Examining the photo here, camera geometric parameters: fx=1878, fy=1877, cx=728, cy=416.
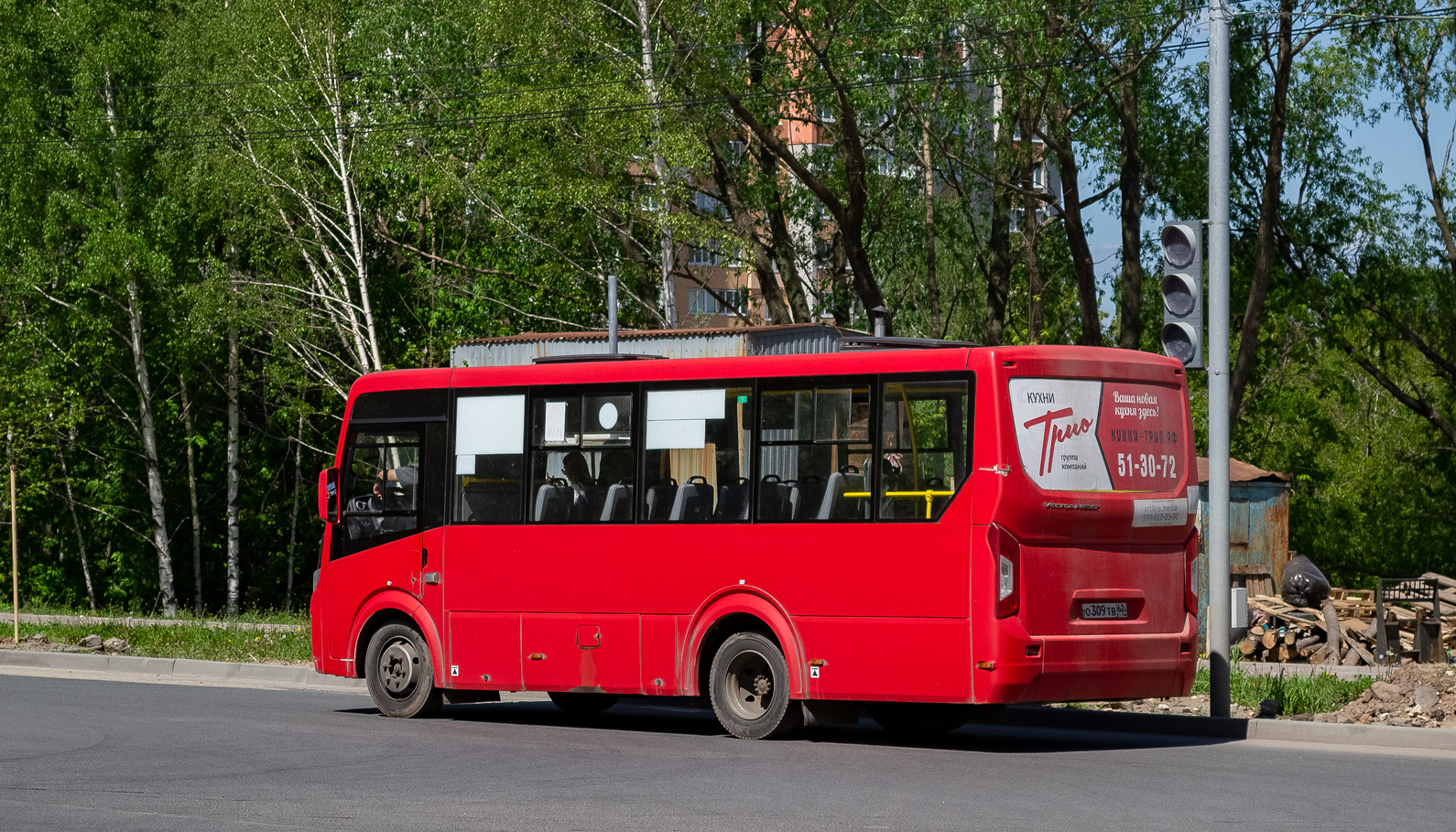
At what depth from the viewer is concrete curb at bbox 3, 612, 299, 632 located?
2748 centimetres

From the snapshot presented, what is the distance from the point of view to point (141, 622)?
1232 inches

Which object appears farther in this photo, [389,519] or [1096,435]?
[389,519]

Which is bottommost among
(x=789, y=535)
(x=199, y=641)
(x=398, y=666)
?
(x=199, y=641)

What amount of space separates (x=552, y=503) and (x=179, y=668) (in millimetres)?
8844

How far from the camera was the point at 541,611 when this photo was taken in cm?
1530

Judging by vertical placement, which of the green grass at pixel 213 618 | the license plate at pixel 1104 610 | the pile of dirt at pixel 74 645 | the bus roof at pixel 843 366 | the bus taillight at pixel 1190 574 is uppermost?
the bus roof at pixel 843 366

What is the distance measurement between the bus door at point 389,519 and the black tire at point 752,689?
2.96 meters

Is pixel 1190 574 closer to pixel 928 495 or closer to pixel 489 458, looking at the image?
pixel 928 495

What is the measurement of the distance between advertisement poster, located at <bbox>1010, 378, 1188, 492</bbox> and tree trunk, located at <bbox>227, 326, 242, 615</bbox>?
32.7m

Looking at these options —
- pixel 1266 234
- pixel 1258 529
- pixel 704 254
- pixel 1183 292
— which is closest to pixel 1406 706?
pixel 1183 292

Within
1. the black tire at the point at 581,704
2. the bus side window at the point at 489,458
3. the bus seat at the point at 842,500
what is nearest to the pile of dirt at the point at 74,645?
the black tire at the point at 581,704

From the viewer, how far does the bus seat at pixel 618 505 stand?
48.7ft

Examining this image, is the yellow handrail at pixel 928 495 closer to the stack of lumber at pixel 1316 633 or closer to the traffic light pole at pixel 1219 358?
the traffic light pole at pixel 1219 358

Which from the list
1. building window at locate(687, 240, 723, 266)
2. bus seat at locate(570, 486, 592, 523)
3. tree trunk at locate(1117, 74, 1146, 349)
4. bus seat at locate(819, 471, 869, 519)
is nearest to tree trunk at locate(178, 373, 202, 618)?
building window at locate(687, 240, 723, 266)
